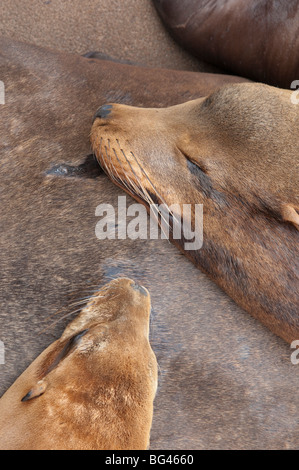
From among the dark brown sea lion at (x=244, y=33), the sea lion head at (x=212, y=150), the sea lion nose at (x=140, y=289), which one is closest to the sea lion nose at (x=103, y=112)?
the sea lion head at (x=212, y=150)

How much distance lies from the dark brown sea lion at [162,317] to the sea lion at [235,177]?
0.45 feet

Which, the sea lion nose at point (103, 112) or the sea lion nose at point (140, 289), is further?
the sea lion nose at point (103, 112)

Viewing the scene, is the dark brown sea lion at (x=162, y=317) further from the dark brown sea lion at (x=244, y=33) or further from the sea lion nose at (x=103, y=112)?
the dark brown sea lion at (x=244, y=33)

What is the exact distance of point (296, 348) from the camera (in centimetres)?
245

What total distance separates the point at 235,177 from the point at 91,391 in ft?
3.49

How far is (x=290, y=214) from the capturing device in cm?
219

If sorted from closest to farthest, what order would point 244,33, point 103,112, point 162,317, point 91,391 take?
point 91,391 < point 162,317 < point 103,112 < point 244,33

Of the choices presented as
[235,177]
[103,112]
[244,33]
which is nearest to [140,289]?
[235,177]

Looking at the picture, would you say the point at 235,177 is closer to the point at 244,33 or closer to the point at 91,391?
the point at 91,391

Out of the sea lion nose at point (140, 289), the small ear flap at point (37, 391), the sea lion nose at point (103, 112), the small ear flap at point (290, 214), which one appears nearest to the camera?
the small ear flap at point (37, 391)

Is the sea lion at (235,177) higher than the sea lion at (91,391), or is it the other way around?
the sea lion at (235,177)

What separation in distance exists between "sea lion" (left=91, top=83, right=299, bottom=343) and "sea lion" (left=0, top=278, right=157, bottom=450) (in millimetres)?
471

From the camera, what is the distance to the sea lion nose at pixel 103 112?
2599mm

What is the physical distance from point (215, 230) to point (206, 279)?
10.0 inches
